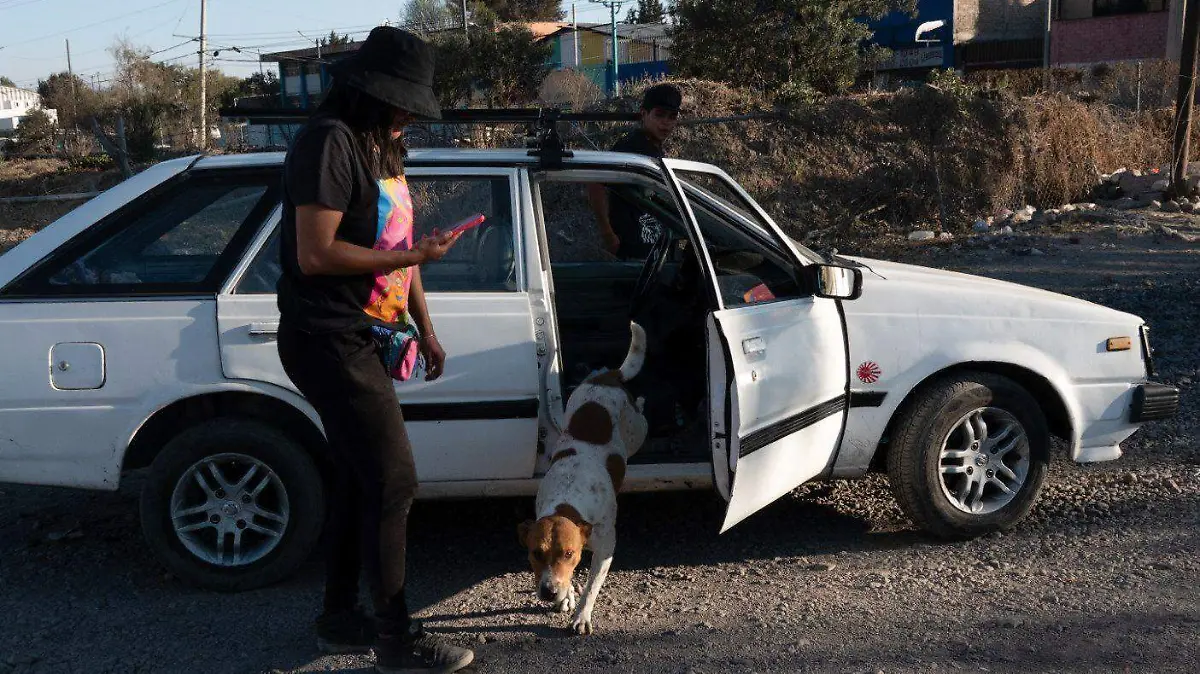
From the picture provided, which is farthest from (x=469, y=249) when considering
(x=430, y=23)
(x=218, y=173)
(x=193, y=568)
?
(x=430, y=23)

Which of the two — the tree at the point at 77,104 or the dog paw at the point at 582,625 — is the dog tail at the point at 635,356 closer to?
the dog paw at the point at 582,625

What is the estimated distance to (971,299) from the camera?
454cm

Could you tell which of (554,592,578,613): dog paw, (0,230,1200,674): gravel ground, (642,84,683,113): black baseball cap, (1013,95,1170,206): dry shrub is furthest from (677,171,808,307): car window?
(1013,95,1170,206): dry shrub

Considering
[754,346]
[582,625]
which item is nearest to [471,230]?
[754,346]

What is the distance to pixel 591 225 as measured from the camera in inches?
235

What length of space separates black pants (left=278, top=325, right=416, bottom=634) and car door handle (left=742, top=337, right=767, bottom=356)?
133 centimetres

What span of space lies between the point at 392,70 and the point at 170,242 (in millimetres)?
1620

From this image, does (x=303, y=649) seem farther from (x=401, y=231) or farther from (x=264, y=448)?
→ (x=401, y=231)

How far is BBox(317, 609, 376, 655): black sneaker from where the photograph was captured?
11.8 feet

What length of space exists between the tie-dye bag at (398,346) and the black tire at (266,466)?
0.96m

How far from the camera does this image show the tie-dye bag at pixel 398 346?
10.8 ft

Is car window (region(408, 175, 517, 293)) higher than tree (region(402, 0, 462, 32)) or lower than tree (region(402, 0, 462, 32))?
lower

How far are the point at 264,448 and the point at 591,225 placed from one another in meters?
2.44

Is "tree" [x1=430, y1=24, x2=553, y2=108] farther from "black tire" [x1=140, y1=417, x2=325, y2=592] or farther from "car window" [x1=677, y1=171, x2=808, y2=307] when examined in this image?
"black tire" [x1=140, y1=417, x2=325, y2=592]
